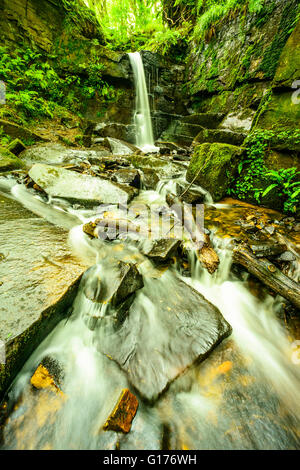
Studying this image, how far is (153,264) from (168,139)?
9.15m

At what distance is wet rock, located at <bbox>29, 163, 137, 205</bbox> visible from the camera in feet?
12.3

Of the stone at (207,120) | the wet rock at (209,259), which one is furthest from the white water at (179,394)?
the stone at (207,120)

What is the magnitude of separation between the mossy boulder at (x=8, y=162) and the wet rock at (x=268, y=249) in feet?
18.0

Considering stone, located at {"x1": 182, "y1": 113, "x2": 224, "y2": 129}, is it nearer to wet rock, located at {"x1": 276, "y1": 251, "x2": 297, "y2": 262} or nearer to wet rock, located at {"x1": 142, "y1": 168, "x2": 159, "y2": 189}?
wet rock, located at {"x1": 142, "y1": 168, "x2": 159, "y2": 189}

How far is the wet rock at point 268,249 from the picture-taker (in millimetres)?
2614

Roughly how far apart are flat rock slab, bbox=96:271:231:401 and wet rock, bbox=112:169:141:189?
10.3 ft

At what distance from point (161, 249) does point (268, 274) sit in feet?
4.67

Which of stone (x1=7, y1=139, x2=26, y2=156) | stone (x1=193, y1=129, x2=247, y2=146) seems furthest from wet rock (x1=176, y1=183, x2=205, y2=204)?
stone (x1=7, y1=139, x2=26, y2=156)

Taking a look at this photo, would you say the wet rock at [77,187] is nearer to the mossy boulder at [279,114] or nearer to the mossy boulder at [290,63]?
the mossy boulder at [279,114]

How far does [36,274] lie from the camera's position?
1.91m

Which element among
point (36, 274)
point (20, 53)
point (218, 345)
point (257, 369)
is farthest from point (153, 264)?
point (20, 53)
